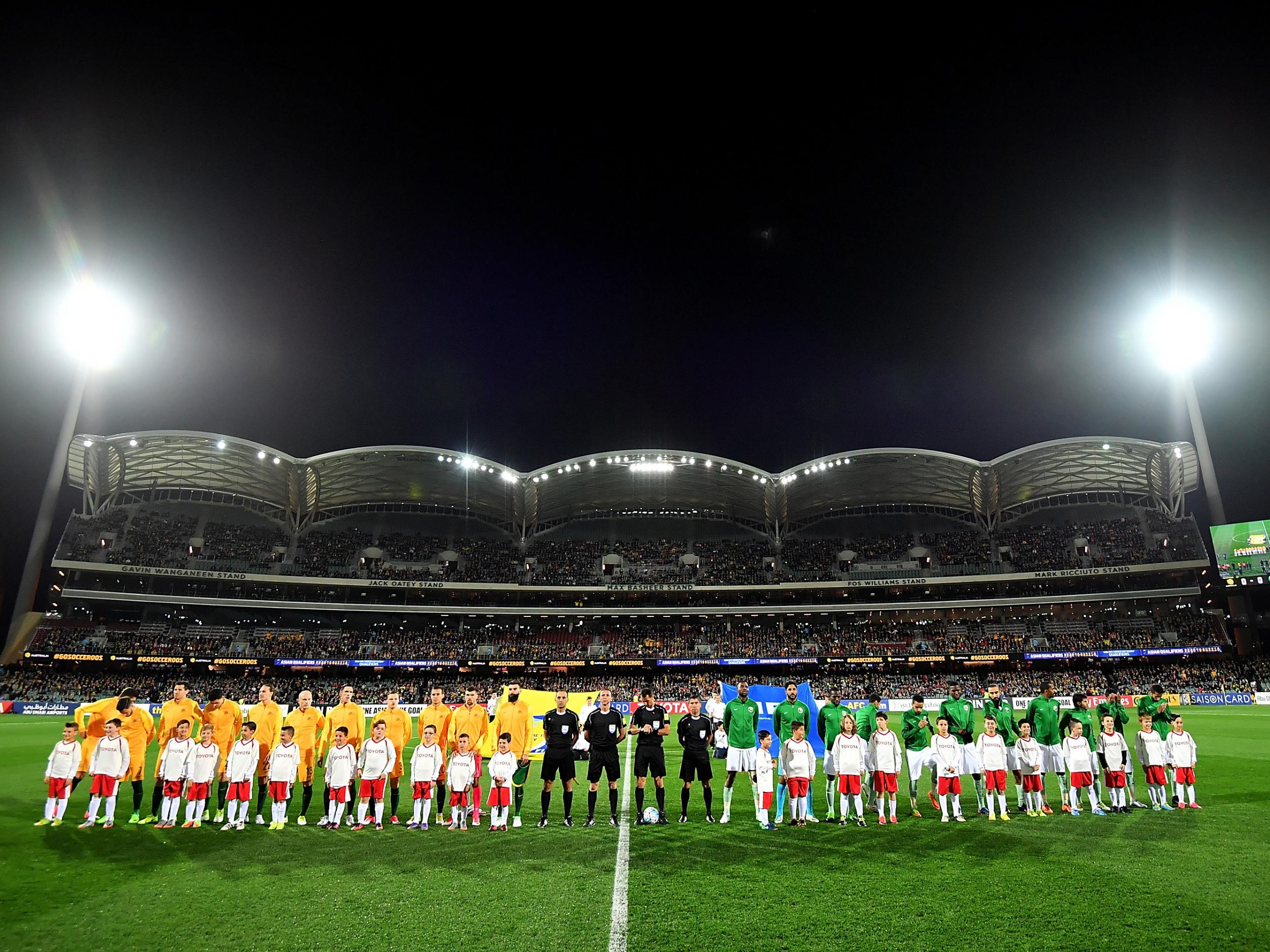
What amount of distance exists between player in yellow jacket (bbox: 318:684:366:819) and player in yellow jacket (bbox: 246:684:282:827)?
2.41 ft

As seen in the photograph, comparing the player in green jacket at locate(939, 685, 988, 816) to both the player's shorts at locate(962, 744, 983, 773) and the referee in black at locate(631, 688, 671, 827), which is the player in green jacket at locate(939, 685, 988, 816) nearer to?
the player's shorts at locate(962, 744, 983, 773)

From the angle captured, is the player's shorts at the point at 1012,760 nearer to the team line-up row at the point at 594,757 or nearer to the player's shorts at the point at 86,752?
the team line-up row at the point at 594,757

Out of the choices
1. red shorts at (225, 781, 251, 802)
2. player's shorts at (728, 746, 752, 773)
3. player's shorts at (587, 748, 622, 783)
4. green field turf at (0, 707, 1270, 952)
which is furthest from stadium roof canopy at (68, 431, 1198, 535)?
green field turf at (0, 707, 1270, 952)

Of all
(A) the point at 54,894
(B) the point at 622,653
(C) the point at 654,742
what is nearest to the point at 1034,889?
(C) the point at 654,742

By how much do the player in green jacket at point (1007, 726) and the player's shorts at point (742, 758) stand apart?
411 centimetres

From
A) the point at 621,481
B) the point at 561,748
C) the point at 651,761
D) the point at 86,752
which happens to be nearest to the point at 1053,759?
the point at 651,761

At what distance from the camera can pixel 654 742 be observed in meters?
10.8

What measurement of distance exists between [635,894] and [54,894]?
20.4 feet

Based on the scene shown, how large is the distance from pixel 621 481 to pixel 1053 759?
42.5m

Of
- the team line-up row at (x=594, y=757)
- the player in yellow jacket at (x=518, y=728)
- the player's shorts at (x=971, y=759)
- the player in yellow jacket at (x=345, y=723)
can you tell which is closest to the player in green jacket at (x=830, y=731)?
the team line-up row at (x=594, y=757)

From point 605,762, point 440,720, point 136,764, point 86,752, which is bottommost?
point 136,764

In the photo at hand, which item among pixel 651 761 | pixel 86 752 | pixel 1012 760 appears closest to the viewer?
pixel 651 761

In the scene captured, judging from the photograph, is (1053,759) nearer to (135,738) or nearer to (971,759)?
(971,759)

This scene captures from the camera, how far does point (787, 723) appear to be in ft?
36.1
